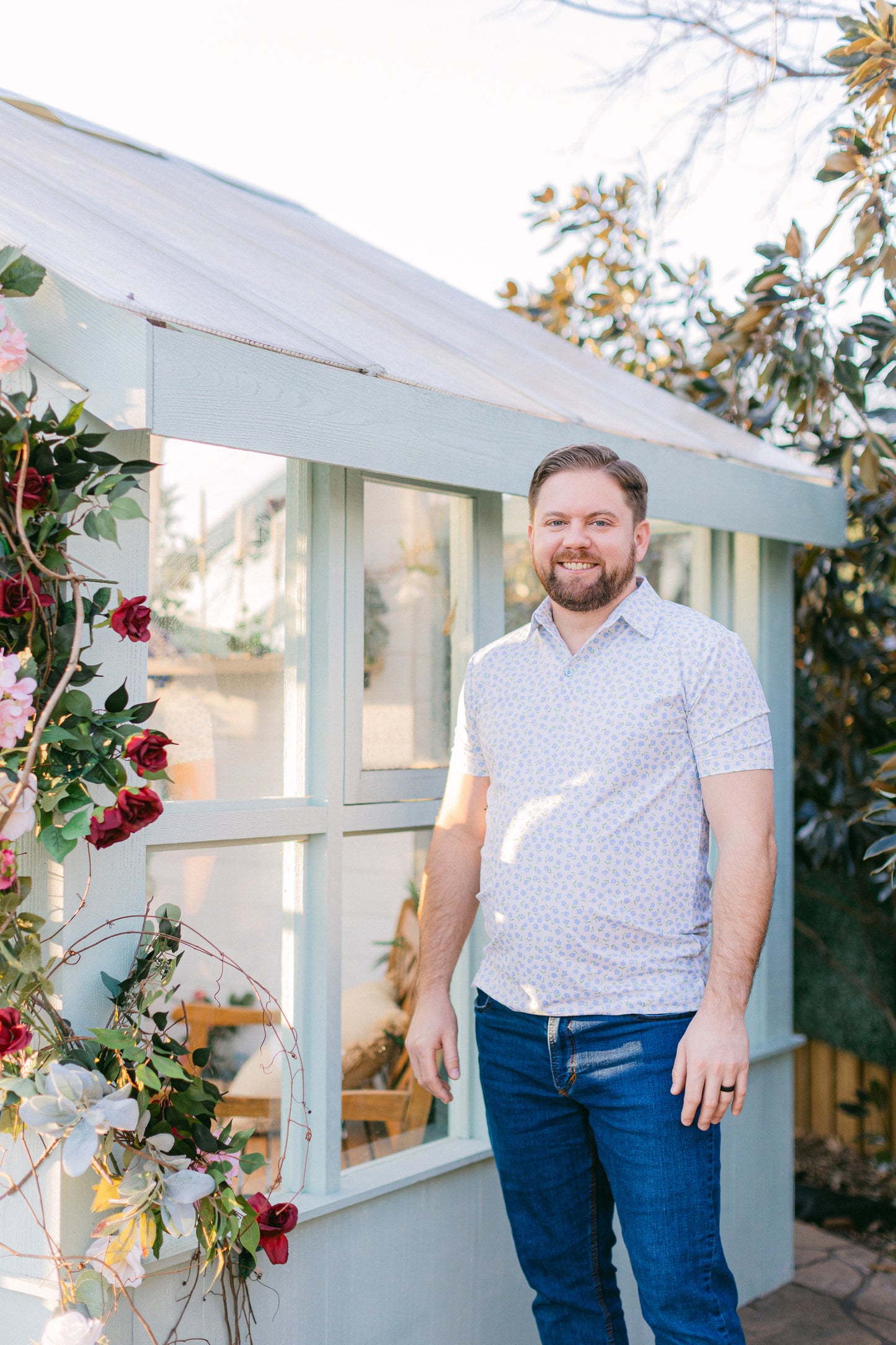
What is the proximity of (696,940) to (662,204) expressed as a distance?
3966 mm

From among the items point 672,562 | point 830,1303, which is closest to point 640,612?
point 672,562

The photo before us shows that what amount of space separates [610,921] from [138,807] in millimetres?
749

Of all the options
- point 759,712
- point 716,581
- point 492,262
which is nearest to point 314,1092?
point 759,712

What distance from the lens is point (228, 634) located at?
89.2 inches

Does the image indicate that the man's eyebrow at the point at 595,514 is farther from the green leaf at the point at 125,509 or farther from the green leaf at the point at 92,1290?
the green leaf at the point at 92,1290

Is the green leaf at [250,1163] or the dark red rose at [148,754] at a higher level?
the dark red rose at [148,754]

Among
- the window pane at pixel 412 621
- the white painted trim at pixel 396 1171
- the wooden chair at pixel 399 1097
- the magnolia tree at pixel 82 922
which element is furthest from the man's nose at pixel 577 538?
the white painted trim at pixel 396 1171

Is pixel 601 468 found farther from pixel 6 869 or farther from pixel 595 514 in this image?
pixel 6 869

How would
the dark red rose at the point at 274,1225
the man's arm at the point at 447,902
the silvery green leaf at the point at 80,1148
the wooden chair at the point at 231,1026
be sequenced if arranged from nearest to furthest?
the silvery green leaf at the point at 80,1148
the dark red rose at the point at 274,1225
the man's arm at the point at 447,902
the wooden chair at the point at 231,1026

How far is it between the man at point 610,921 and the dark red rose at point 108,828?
0.66 metres

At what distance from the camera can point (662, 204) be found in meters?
4.98

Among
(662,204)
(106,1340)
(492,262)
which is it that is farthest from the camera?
(492,262)

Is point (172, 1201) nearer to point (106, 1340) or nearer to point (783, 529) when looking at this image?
point (106, 1340)

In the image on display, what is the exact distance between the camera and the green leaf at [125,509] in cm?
155
